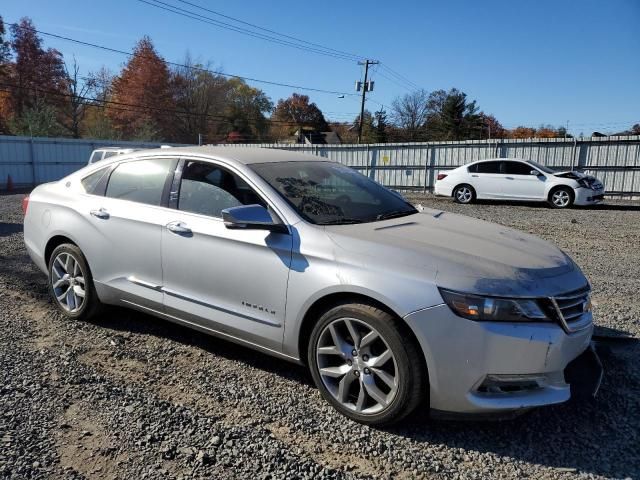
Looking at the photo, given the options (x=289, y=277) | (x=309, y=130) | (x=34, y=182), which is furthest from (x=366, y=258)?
(x=309, y=130)

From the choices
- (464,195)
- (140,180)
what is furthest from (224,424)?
(464,195)

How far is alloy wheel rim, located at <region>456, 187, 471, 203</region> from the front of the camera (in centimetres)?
1664

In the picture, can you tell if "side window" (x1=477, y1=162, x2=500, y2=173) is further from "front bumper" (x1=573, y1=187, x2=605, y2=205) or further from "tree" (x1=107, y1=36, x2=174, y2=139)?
"tree" (x1=107, y1=36, x2=174, y2=139)

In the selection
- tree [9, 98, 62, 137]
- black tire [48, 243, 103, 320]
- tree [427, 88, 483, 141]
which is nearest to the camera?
black tire [48, 243, 103, 320]

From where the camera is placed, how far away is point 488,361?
2566 millimetres

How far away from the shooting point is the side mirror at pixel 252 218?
3096mm

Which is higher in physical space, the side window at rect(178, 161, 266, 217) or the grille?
the side window at rect(178, 161, 266, 217)

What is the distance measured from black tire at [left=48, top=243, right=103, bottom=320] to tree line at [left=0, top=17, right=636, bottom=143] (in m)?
33.7

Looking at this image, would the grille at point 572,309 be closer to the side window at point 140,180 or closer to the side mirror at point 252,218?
the side mirror at point 252,218

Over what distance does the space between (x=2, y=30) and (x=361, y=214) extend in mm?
51950

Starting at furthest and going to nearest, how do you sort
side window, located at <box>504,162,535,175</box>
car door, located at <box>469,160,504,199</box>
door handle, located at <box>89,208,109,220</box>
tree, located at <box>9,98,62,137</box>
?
1. tree, located at <box>9,98,62,137</box>
2. car door, located at <box>469,160,504,199</box>
3. side window, located at <box>504,162,535,175</box>
4. door handle, located at <box>89,208,109,220</box>

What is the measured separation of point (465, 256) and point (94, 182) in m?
3.30

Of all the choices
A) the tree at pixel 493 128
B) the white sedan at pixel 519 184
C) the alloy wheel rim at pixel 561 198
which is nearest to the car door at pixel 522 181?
the white sedan at pixel 519 184

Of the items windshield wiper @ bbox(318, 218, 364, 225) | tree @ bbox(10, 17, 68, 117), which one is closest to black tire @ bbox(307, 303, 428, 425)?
windshield wiper @ bbox(318, 218, 364, 225)
